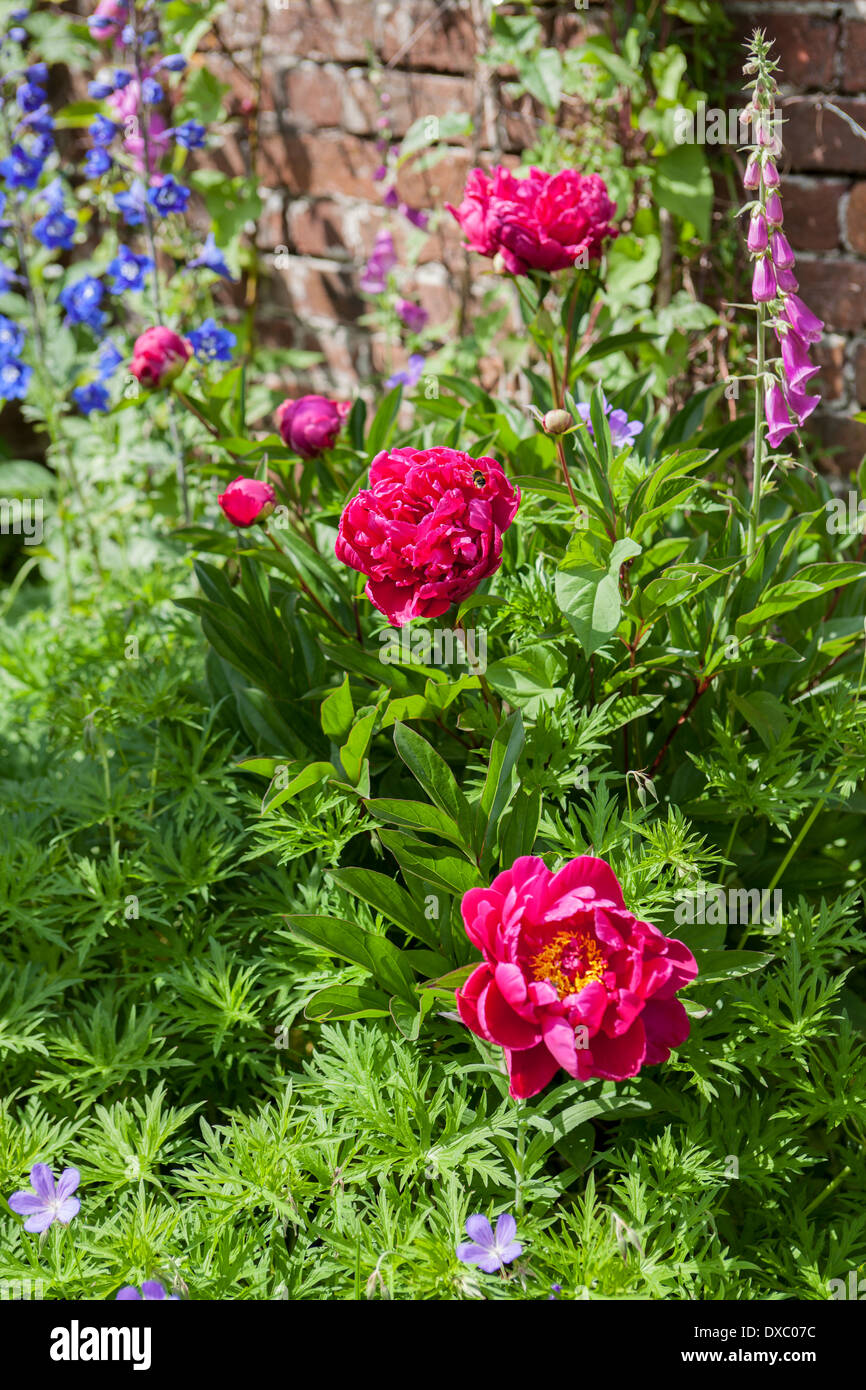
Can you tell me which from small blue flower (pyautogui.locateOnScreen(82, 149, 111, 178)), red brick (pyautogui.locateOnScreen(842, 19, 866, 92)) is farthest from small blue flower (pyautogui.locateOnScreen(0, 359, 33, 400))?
red brick (pyautogui.locateOnScreen(842, 19, 866, 92))

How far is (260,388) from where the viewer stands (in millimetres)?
2359

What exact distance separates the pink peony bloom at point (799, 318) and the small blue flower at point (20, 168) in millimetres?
1668

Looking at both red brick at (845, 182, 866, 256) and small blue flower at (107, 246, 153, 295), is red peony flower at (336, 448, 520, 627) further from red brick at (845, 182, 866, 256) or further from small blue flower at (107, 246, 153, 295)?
small blue flower at (107, 246, 153, 295)

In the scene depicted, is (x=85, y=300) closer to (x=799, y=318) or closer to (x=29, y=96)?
(x=29, y=96)

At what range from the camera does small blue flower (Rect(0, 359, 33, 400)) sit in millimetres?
2131

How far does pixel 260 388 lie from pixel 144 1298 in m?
1.88

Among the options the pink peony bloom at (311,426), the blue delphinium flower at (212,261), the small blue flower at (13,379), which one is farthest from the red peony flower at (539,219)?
the small blue flower at (13,379)

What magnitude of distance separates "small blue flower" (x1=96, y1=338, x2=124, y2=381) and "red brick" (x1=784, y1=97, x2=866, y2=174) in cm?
124

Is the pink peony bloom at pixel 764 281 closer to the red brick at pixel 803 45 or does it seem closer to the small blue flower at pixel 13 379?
the red brick at pixel 803 45

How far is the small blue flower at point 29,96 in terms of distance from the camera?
2.12 m

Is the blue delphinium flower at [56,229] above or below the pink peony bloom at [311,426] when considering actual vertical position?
above

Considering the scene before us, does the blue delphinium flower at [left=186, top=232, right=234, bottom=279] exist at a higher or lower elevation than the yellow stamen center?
higher
